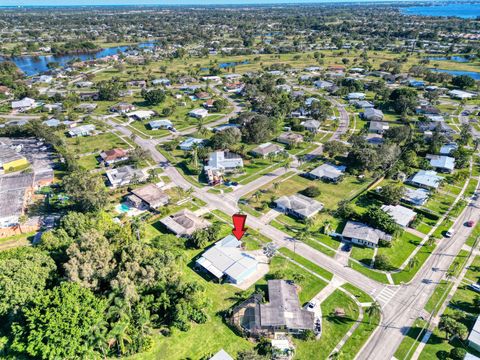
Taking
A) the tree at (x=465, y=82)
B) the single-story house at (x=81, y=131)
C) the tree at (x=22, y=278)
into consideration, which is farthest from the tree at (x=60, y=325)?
the tree at (x=465, y=82)

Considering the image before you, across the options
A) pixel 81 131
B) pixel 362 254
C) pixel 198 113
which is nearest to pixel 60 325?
pixel 362 254

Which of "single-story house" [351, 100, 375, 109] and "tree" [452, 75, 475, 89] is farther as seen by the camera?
"tree" [452, 75, 475, 89]

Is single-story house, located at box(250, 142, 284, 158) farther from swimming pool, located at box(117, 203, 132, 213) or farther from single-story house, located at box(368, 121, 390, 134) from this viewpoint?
swimming pool, located at box(117, 203, 132, 213)

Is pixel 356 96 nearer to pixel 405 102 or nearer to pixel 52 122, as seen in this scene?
pixel 405 102

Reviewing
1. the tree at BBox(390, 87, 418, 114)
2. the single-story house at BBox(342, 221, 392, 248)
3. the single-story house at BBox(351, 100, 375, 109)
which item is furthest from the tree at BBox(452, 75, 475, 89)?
the single-story house at BBox(342, 221, 392, 248)

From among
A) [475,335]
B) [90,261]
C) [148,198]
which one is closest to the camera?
[475,335]

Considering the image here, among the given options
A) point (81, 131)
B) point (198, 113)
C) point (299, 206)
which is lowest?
point (299, 206)

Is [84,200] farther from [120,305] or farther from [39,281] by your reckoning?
[120,305]
